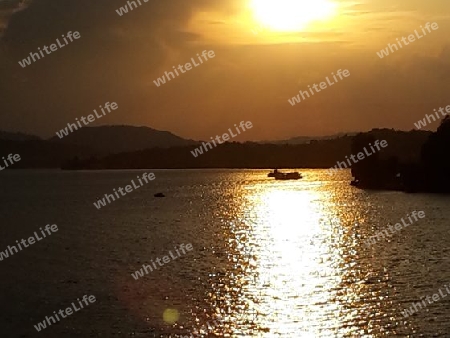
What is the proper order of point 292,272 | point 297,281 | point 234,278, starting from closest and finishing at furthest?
point 297,281 → point 234,278 → point 292,272

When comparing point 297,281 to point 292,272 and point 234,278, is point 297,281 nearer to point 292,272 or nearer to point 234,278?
point 292,272

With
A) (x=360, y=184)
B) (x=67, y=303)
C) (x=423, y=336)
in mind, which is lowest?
(x=423, y=336)

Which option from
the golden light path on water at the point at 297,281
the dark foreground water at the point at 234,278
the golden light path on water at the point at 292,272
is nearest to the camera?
the golden light path on water at the point at 297,281

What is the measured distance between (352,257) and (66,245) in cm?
2812

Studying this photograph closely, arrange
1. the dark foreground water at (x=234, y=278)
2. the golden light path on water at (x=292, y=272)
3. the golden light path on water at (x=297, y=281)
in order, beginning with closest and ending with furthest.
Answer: the golden light path on water at (x=297, y=281) → the dark foreground water at (x=234, y=278) → the golden light path on water at (x=292, y=272)

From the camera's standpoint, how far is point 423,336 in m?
28.4

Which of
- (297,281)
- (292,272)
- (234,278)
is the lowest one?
(297,281)

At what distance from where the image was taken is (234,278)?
142ft

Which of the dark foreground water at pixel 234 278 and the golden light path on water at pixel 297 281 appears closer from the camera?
the golden light path on water at pixel 297 281

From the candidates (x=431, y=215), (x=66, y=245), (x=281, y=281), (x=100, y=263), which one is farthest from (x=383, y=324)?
(x=431, y=215)

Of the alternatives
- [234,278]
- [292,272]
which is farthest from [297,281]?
[234,278]

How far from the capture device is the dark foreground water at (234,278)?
31125 mm

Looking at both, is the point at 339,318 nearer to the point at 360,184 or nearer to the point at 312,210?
the point at 312,210

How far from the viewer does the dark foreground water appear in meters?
31.1
